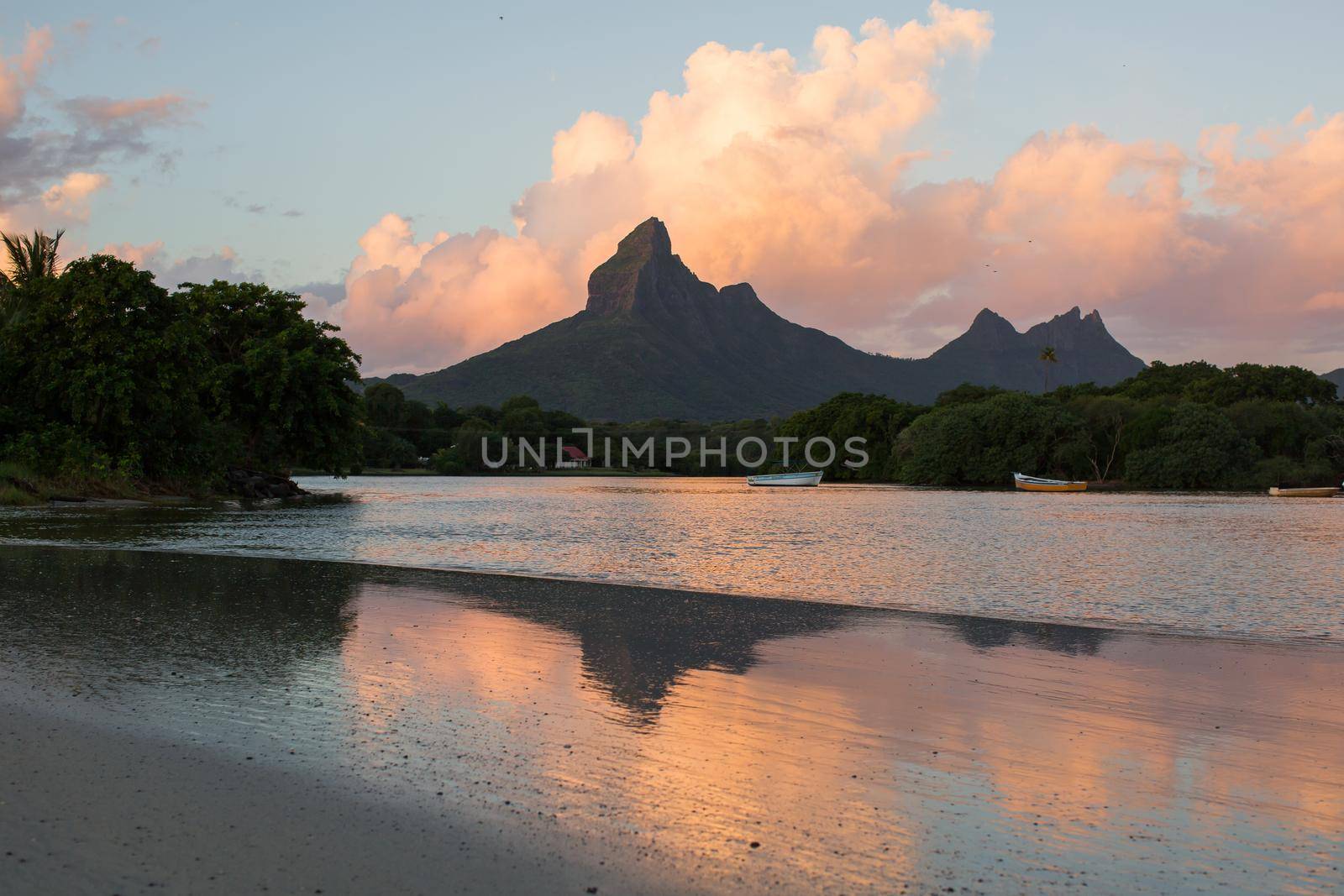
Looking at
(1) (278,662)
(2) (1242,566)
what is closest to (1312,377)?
(2) (1242,566)

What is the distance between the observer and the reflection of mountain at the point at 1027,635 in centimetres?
1023

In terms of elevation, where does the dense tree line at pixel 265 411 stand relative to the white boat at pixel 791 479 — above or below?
above

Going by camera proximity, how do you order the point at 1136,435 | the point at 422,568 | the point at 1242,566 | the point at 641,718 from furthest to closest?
1. the point at 1136,435
2. the point at 1242,566
3. the point at 422,568
4. the point at 641,718

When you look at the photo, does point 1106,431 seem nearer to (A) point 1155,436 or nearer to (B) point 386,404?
(A) point 1155,436

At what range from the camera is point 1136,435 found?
320ft

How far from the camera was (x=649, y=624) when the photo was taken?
36.9ft

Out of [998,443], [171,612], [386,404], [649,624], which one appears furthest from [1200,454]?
[386,404]

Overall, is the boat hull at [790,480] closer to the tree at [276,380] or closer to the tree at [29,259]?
the tree at [276,380]

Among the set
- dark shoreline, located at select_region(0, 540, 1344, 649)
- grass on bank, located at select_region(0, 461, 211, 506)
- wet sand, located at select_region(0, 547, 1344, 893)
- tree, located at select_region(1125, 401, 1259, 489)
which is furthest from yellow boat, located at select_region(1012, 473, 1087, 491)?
wet sand, located at select_region(0, 547, 1344, 893)

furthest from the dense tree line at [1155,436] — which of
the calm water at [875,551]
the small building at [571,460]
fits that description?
→ the small building at [571,460]

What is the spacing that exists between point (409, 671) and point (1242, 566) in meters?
17.5

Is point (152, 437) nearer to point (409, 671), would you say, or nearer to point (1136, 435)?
point (409, 671)

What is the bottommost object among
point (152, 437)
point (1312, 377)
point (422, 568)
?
point (422, 568)

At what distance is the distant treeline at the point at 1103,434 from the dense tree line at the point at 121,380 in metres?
7.98
